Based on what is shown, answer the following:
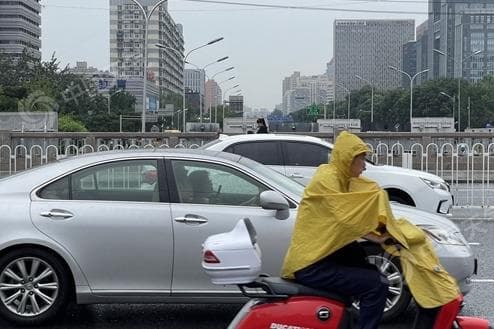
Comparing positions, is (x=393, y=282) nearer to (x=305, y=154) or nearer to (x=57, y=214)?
(x=57, y=214)

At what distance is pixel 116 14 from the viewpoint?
102 meters

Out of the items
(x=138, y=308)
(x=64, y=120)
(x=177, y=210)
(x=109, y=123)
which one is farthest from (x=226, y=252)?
(x=109, y=123)

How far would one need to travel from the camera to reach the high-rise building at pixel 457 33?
6169 cm

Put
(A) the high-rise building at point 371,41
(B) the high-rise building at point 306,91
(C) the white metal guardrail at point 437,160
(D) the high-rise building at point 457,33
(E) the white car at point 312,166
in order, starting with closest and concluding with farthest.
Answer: (E) the white car at point 312,166 → (C) the white metal guardrail at point 437,160 → (D) the high-rise building at point 457,33 → (A) the high-rise building at point 371,41 → (B) the high-rise building at point 306,91

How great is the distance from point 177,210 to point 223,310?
114cm

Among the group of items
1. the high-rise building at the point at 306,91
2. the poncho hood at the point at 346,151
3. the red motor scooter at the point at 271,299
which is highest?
the high-rise building at the point at 306,91

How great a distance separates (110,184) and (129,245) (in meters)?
0.58

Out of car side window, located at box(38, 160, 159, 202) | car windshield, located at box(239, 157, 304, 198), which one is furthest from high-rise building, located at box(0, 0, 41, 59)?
car windshield, located at box(239, 157, 304, 198)

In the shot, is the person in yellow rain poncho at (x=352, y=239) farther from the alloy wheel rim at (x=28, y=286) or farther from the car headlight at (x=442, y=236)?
the alloy wheel rim at (x=28, y=286)

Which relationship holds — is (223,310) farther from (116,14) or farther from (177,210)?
(116,14)

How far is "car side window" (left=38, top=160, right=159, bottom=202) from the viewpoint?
18.6 ft

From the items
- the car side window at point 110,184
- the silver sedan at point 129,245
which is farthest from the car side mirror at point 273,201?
the car side window at point 110,184

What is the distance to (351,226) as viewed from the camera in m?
3.62

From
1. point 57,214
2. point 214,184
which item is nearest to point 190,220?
point 214,184
